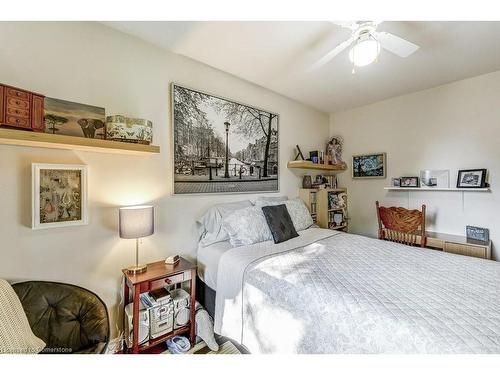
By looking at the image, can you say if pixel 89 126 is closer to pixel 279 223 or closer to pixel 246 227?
pixel 246 227

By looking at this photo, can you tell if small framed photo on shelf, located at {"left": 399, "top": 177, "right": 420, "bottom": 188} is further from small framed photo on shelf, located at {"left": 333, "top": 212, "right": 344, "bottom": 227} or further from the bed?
the bed

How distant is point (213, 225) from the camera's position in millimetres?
2107

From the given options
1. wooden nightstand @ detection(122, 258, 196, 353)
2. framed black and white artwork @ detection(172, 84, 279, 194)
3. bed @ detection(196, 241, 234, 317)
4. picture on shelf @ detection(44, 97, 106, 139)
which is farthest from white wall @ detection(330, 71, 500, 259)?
picture on shelf @ detection(44, 97, 106, 139)

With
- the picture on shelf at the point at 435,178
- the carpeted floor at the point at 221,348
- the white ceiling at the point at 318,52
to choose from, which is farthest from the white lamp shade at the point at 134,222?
the picture on shelf at the point at 435,178

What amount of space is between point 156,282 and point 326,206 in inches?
92.2

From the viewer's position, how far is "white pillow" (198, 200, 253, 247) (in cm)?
206

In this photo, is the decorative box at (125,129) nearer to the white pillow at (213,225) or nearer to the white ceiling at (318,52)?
the white ceiling at (318,52)

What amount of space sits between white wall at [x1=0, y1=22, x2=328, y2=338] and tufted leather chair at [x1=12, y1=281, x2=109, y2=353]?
17cm

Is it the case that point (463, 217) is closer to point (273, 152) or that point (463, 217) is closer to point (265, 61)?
point (273, 152)

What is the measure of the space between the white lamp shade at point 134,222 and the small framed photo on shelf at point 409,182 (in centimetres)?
313

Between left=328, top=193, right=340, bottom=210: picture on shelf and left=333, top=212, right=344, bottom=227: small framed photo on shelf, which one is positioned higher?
left=328, top=193, right=340, bottom=210: picture on shelf

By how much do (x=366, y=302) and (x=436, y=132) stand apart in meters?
2.65
